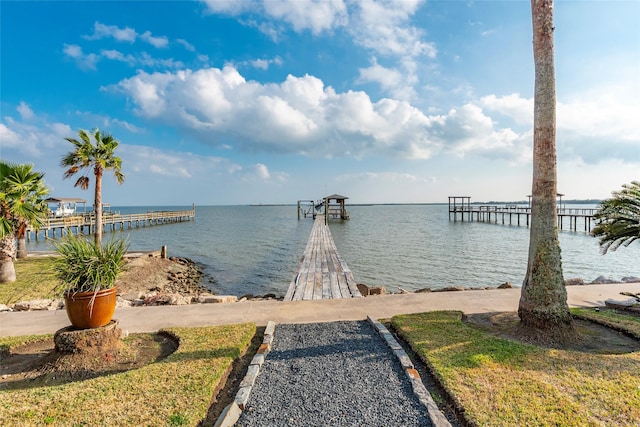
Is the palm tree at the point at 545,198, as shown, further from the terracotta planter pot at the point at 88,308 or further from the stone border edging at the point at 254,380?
the terracotta planter pot at the point at 88,308

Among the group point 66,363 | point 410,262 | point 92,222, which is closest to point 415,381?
point 66,363

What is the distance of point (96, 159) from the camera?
15.0 meters

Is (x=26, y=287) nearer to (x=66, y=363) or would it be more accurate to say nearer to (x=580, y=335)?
(x=66, y=363)

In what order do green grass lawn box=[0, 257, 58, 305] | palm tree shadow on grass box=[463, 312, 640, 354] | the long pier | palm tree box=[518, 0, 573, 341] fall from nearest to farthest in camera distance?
palm tree shadow on grass box=[463, 312, 640, 354], palm tree box=[518, 0, 573, 341], green grass lawn box=[0, 257, 58, 305], the long pier

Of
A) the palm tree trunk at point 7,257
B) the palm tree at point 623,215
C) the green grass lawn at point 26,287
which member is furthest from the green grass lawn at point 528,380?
the palm tree trunk at point 7,257

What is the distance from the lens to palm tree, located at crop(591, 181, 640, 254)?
6.38 m

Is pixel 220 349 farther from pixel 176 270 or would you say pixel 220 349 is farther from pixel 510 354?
pixel 176 270

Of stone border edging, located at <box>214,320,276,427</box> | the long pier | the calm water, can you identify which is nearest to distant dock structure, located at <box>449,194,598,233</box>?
the calm water

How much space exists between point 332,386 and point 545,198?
4.49 m

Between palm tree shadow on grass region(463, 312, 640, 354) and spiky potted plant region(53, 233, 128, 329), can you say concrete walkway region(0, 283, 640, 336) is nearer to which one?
palm tree shadow on grass region(463, 312, 640, 354)

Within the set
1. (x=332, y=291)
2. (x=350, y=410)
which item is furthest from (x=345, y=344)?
(x=332, y=291)

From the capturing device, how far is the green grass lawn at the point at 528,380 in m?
3.12

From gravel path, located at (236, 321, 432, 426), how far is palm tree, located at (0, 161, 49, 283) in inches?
404

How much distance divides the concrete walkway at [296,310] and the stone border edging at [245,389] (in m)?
1.32
